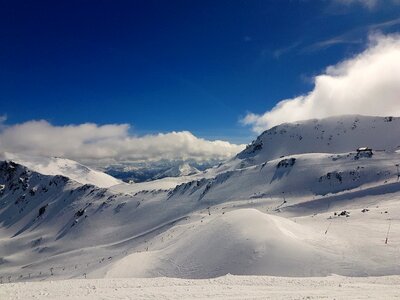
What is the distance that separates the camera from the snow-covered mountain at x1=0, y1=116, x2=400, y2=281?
44.7m

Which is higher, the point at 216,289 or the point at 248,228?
the point at 248,228

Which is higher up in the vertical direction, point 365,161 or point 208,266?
point 365,161

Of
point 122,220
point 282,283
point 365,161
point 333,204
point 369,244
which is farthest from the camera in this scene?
point 122,220

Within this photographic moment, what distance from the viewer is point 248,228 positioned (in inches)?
2124

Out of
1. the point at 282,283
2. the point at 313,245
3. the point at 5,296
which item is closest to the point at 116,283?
the point at 5,296

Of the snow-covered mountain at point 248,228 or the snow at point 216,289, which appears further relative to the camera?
the snow-covered mountain at point 248,228

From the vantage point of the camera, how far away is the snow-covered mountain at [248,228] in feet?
147

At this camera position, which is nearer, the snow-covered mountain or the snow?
the snow

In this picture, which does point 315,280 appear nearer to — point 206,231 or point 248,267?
point 248,267

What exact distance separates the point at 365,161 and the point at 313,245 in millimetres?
92949

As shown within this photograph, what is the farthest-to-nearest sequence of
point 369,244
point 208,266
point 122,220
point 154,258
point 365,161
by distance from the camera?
1. point 122,220
2. point 365,161
3. point 154,258
4. point 208,266
5. point 369,244

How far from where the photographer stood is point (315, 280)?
32812mm

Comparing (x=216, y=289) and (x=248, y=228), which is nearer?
(x=216, y=289)

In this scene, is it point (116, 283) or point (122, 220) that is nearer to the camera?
point (116, 283)
